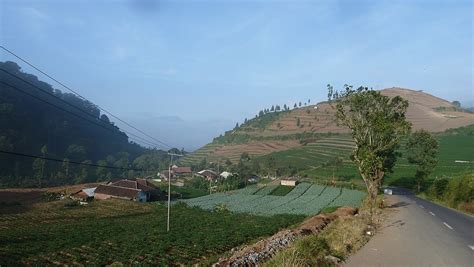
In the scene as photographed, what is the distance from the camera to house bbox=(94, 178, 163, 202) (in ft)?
202

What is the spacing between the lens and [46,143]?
3730 inches

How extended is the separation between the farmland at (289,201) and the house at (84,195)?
1473 centimetres

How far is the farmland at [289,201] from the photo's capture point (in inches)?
1793

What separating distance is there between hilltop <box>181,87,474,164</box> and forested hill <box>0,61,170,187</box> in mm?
33617

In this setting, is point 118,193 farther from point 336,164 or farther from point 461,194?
point 461,194

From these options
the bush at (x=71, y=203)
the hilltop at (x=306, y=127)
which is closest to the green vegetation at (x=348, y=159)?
the hilltop at (x=306, y=127)

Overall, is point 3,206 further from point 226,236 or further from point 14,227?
point 226,236

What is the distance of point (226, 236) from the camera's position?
84.4ft

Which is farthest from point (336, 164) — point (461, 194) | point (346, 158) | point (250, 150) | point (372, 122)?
point (372, 122)

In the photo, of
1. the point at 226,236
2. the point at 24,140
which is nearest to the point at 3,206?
the point at 226,236

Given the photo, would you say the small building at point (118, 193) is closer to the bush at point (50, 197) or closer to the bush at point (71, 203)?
the bush at point (50, 197)

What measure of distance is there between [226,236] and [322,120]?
116 m

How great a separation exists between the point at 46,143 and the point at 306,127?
3094 inches

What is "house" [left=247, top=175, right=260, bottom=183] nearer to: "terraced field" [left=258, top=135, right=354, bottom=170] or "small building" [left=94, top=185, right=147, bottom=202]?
"terraced field" [left=258, top=135, right=354, bottom=170]
